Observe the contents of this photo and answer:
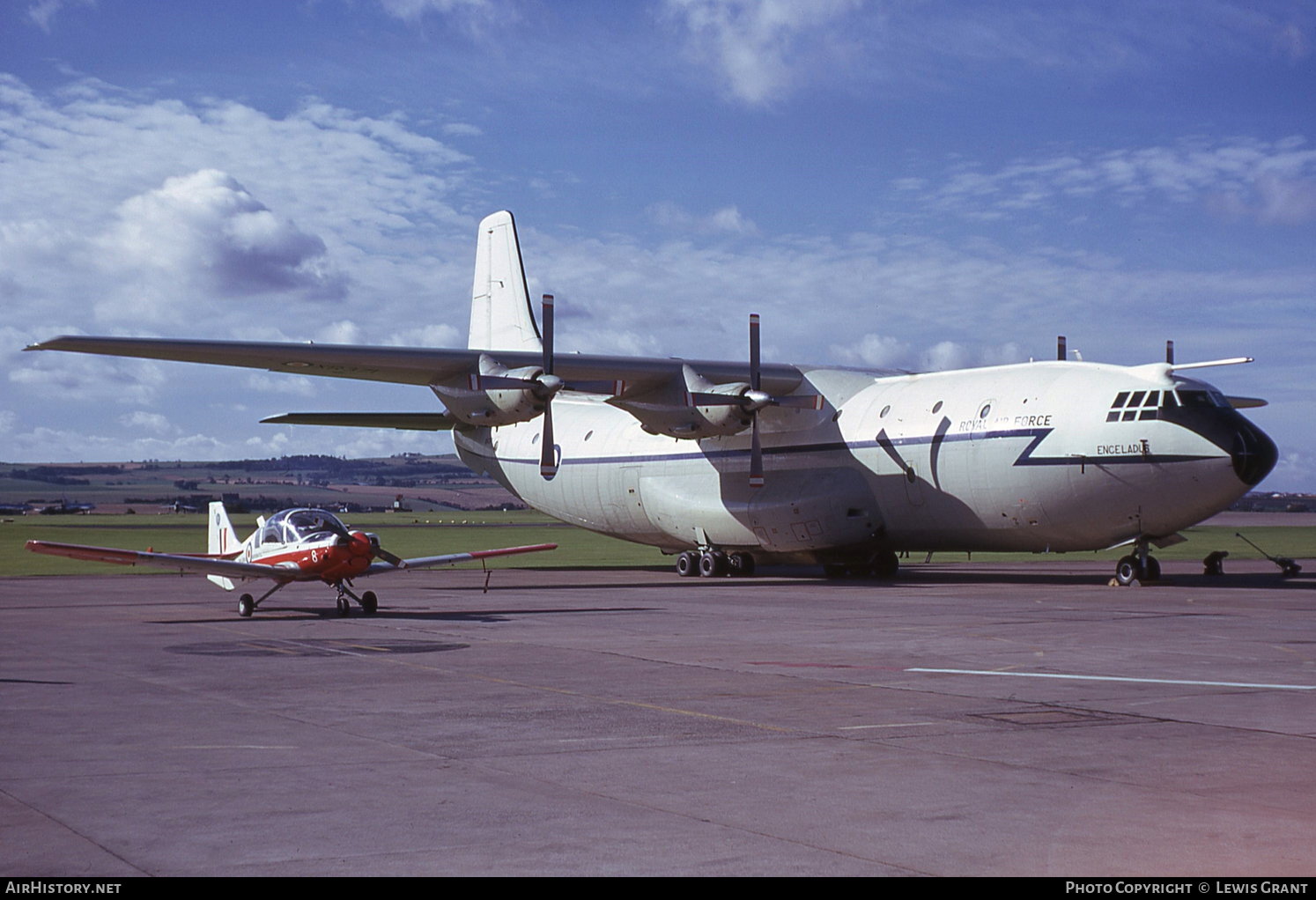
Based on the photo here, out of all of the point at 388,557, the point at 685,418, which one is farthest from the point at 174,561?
the point at 685,418

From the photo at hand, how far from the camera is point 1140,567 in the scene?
29406mm

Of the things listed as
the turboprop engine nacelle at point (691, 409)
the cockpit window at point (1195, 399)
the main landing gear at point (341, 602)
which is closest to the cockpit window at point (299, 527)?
the main landing gear at point (341, 602)

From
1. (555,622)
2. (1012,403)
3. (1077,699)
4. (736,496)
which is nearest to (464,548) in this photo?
(736,496)

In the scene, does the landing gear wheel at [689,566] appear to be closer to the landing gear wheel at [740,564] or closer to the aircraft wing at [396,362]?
the landing gear wheel at [740,564]

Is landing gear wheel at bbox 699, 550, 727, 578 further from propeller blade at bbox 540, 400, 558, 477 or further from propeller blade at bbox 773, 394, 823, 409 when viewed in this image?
propeller blade at bbox 540, 400, 558, 477

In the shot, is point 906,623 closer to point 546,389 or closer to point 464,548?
point 546,389

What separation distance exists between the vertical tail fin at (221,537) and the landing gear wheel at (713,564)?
50.5 ft

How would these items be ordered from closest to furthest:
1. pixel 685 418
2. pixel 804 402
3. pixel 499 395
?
pixel 499 395 < pixel 685 418 < pixel 804 402

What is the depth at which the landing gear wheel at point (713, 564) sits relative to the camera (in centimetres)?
3716

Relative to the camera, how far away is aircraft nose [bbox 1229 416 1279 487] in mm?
27438

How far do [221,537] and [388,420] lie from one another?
1498cm

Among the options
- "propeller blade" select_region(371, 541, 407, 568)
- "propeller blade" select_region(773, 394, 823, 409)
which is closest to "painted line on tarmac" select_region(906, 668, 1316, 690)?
"propeller blade" select_region(371, 541, 407, 568)

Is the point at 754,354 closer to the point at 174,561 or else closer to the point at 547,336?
the point at 547,336

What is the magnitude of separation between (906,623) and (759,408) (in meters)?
13.5
